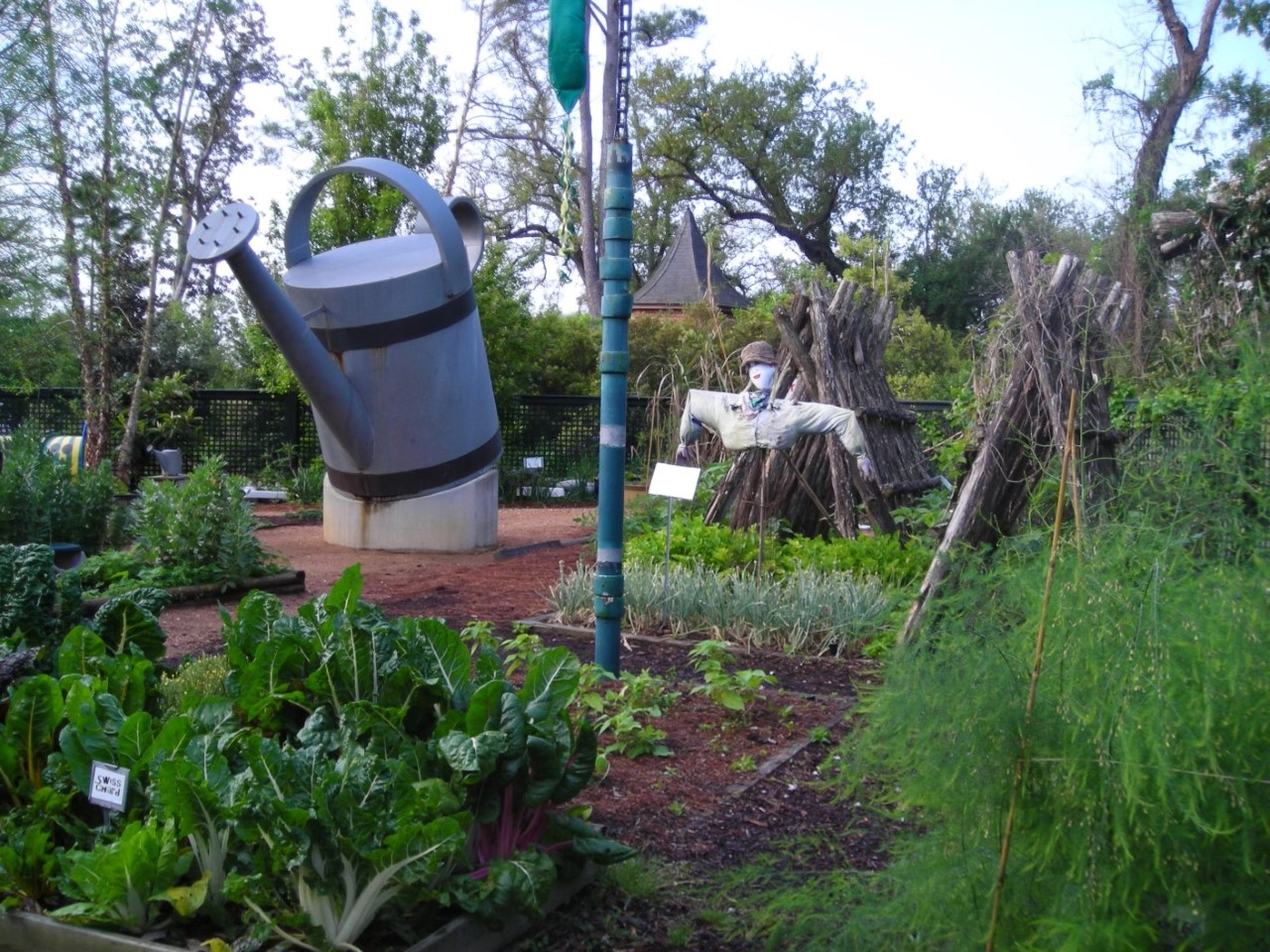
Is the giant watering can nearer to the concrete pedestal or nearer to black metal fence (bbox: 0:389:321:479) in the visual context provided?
the concrete pedestal

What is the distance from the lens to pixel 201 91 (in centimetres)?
1509

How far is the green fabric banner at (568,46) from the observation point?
462 centimetres

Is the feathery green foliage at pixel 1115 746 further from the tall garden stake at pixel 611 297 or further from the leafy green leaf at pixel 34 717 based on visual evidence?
the tall garden stake at pixel 611 297

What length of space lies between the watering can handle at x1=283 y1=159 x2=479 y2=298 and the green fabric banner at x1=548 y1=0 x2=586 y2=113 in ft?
11.5

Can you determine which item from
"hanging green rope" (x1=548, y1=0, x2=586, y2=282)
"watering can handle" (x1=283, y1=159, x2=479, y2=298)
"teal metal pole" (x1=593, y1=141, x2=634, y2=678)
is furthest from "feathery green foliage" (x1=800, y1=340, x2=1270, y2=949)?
"watering can handle" (x1=283, y1=159, x2=479, y2=298)

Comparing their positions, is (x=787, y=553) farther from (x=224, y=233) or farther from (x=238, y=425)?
(x=238, y=425)

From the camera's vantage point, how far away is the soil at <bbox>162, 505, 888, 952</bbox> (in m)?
2.89

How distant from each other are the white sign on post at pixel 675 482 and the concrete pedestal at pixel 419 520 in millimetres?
3549

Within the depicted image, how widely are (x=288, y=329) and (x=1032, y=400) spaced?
4697 mm

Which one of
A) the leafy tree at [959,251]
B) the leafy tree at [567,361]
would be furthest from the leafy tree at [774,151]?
the leafy tree at [567,361]

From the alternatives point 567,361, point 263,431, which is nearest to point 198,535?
point 263,431

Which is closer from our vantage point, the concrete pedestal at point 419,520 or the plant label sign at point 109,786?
the plant label sign at point 109,786

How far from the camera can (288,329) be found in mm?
7453

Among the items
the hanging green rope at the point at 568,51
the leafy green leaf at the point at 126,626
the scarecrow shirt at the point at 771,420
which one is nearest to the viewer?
the leafy green leaf at the point at 126,626
